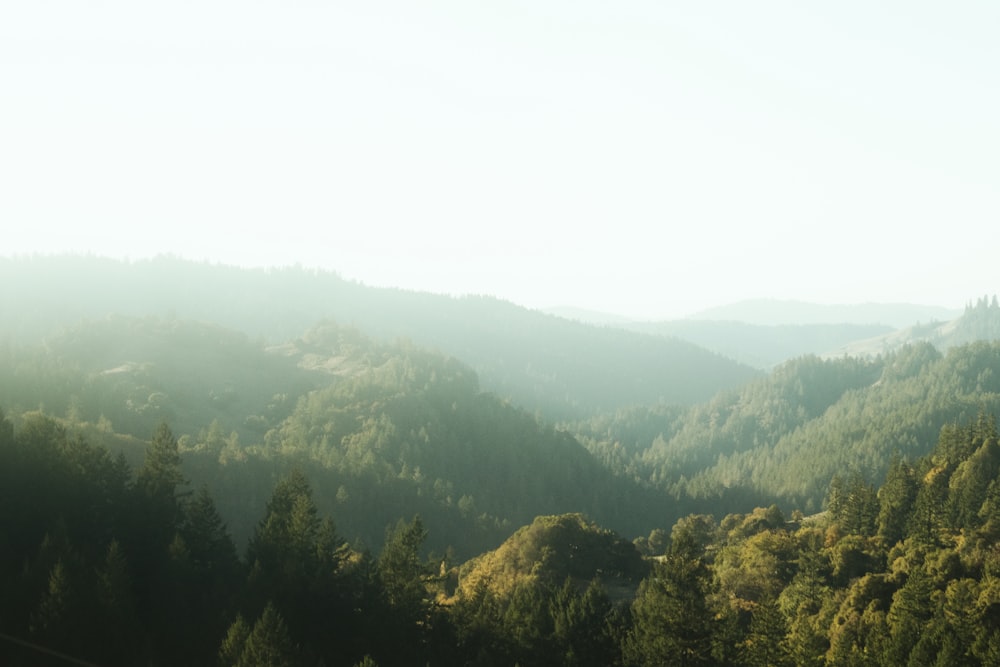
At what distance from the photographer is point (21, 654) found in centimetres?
4631

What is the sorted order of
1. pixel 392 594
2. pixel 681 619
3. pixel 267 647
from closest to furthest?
1. pixel 267 647
2. pixel 681 619
3. pixel 392 594

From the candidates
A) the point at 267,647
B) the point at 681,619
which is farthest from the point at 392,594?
the point at 681,619

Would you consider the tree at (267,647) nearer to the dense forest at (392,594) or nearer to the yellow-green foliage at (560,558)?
the dense forest at (392,594)

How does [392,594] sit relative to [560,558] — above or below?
above

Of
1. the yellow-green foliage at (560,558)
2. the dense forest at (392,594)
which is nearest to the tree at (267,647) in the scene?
the dense forest at (392,594)

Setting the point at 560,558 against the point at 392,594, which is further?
the point at 560,558

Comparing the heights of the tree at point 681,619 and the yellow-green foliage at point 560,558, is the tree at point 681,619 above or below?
above

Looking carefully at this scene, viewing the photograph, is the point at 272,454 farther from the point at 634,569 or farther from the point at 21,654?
the point at 21,654

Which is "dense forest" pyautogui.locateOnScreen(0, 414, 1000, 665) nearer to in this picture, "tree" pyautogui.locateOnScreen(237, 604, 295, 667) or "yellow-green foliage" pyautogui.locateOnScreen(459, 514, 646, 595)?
"tree" pyautogui.locateOnScreen(237, 604, 295, 667)

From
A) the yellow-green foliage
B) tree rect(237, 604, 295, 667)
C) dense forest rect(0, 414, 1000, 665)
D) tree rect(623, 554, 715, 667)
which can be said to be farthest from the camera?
the yellow-green foliage

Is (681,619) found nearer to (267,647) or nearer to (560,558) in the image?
(267,647)

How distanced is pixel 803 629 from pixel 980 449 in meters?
40.0

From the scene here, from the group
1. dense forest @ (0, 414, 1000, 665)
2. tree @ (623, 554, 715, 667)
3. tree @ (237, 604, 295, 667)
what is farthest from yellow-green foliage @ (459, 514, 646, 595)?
tree @ (237, 604, 295, 667)

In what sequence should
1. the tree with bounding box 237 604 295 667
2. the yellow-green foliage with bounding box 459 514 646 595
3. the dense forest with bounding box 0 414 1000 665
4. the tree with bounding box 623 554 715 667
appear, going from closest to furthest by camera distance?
the tree with bounding box 237 604 295 667 → the dense forest with bounding box 0 414 1000 665 → the tree with bounding box 623 554 715 667 → the yellow-green foliage with bounding box 459 514 646 595
